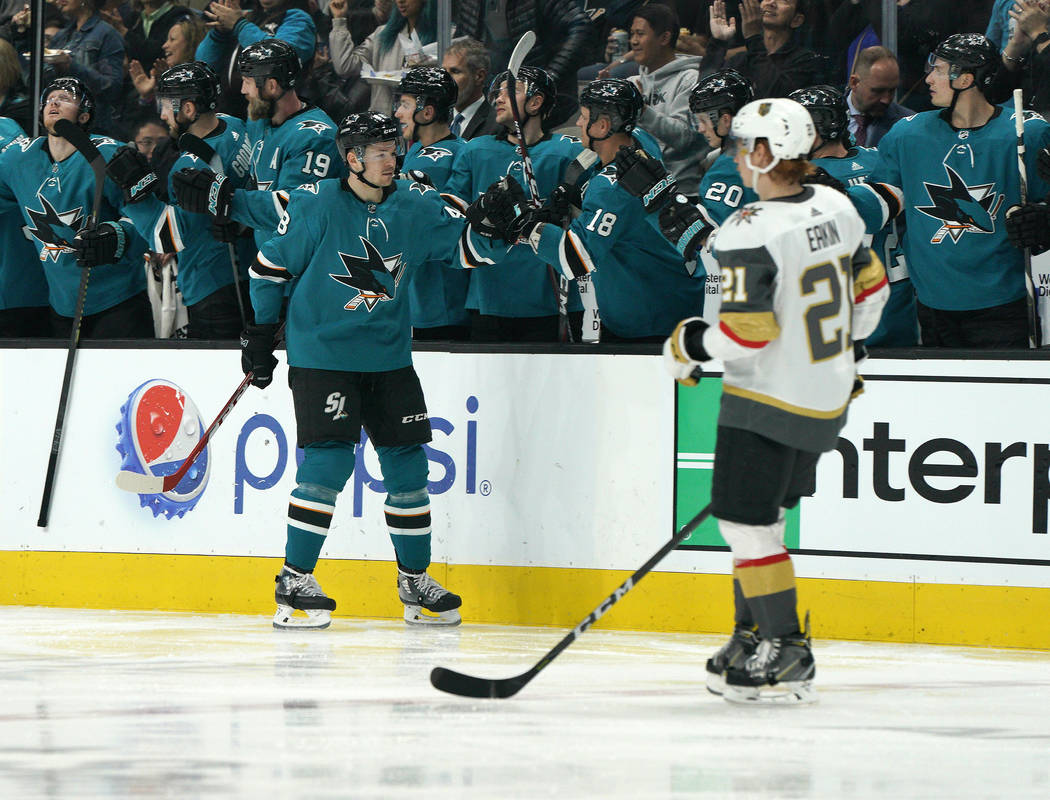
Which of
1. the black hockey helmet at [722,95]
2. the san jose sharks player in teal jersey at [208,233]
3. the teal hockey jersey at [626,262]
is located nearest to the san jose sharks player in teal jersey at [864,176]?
the black hockey helmet at [722,95]

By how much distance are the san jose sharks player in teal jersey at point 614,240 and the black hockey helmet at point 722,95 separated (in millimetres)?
221

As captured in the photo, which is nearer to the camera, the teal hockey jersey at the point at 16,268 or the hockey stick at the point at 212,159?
the hockey stick at the point at 212,159

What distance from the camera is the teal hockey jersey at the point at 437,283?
571 cm

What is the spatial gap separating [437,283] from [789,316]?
2216 mm

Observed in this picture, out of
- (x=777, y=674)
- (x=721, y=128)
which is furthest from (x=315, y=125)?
(x=777, y=674)

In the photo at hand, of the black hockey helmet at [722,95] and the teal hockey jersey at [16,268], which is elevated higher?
the black hockey helmet at [722,95]

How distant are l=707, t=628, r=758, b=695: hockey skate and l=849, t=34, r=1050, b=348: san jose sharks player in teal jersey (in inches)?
65.9

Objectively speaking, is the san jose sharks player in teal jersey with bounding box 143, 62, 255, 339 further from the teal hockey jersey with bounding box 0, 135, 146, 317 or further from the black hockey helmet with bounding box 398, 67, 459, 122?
the black hockey helmet with bounding box 398, 67, 459, 122

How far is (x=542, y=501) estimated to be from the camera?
523 centimetres

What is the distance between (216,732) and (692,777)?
1.05 metres

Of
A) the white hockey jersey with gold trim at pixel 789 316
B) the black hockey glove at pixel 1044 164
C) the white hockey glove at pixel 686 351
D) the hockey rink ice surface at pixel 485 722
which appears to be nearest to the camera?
the hockey rink ice surface at pixel 485 722

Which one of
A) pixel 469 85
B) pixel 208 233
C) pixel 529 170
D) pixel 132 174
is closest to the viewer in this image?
pixel 529 170

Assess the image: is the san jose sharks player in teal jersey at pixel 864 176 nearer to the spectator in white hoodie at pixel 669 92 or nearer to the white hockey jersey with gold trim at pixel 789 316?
the spectator in white hoodie at pixel 669 92

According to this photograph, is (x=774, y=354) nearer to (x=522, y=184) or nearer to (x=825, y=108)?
(x=825, y=108)
